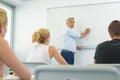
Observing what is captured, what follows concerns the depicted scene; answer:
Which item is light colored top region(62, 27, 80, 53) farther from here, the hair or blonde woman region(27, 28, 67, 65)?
the hair

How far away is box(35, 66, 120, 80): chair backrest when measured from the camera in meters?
1.04

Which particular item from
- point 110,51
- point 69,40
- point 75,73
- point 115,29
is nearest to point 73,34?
point 69,40

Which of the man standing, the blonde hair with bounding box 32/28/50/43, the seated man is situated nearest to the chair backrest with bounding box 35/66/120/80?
the seated man

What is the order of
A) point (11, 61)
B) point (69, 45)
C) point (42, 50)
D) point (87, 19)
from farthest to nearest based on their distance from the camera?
1. point (87, 19)
2. point (69, 45)
3. point (42, 50)
4. point (11, 61)

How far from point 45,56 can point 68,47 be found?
7.68 feet

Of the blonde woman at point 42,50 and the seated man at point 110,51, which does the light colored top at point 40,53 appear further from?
the seated man at point 110,51

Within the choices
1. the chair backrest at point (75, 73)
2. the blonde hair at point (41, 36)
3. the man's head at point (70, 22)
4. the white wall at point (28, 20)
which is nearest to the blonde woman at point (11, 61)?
the chair backrest at point (75, 73)

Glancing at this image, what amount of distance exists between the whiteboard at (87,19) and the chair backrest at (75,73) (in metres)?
4.49

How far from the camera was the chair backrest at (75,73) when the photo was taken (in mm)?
1040

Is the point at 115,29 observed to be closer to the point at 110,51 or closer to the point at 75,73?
the point at 110,51

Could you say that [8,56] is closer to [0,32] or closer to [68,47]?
[0,32]

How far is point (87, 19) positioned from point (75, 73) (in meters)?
4.75

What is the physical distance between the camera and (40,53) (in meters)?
3.07

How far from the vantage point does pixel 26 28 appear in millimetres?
6551
